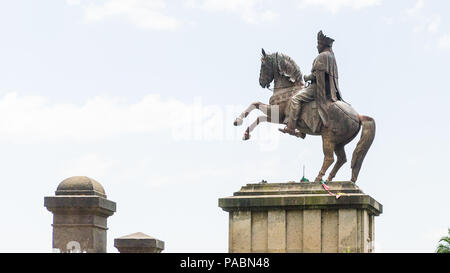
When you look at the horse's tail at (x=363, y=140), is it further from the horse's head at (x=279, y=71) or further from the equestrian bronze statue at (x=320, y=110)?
the horse's head at (x=279, y=71)

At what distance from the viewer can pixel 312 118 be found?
21172mm

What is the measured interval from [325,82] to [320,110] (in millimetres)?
600

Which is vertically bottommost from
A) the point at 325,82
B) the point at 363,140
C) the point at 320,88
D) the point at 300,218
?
the point at 300,218

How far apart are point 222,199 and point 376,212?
9.79 ft

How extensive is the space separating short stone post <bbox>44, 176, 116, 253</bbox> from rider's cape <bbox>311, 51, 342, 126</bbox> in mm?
4604

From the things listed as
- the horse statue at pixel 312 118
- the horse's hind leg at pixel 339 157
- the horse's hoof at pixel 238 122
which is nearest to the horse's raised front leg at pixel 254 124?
the horse statue at pixel 312 118

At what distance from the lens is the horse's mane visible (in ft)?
71.4

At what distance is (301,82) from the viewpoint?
21812 mm

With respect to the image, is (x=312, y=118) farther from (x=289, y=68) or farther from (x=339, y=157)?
(x=289, y=68)

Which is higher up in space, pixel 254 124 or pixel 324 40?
pixel 324 40

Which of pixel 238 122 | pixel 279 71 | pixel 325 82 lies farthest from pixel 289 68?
pixel 238 122

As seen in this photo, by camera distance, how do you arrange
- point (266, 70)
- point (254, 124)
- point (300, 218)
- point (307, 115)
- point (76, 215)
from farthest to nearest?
1. point (266, 70)
2. point (254, 124)
3. point (307, 115)
4. point (76, 215)
5. point (300, 218)
